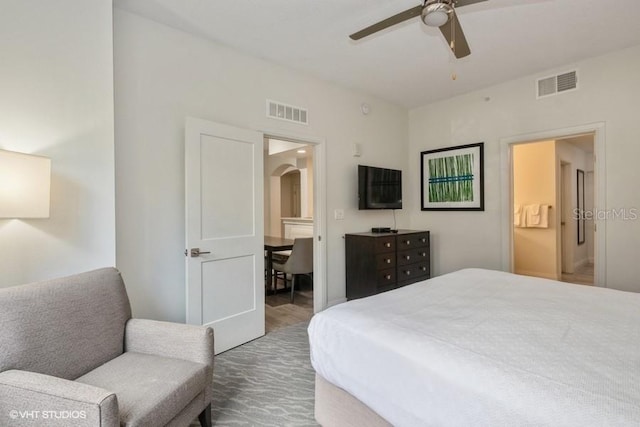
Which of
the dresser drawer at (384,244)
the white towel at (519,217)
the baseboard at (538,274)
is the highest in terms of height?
the white towel at (519,217)

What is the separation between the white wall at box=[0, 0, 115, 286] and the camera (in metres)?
1.84

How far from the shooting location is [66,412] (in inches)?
44.7

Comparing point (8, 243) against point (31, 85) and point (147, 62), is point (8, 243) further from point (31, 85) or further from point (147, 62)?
point (147, 62)

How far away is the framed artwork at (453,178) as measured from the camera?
411cm

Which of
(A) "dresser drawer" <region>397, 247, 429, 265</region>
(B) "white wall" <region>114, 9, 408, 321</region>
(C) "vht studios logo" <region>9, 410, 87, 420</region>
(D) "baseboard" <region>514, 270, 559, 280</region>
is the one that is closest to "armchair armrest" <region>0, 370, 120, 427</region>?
(C) "vht studios logo" <region>9, 410, 87, 420</region>

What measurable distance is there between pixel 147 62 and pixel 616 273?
184 inches

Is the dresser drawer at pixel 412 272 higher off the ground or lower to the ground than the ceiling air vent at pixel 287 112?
lower

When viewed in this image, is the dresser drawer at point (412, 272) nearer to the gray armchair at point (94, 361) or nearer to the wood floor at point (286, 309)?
the wood floor at point (286, 309)

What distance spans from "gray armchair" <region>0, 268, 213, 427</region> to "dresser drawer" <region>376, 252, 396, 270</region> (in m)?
2.25

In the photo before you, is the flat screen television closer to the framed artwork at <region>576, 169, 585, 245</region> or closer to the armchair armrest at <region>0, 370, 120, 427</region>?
the armchair armrest at <region>0, 370, 120, 427</region>

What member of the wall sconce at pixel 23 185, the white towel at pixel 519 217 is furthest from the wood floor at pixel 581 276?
the wall sconce at pixel 23 185

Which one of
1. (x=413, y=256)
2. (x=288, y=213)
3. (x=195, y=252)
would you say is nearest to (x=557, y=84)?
(x=413, y=256)

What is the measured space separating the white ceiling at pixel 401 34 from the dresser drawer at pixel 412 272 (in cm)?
227

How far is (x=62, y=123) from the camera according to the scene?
2016mm
